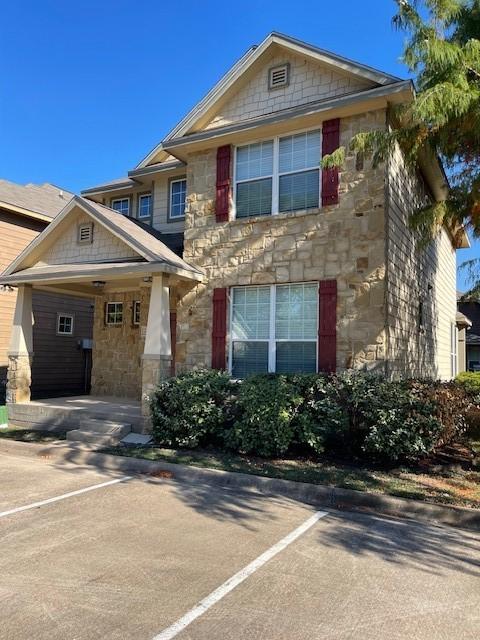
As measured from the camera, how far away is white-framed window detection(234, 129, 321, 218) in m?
10.1

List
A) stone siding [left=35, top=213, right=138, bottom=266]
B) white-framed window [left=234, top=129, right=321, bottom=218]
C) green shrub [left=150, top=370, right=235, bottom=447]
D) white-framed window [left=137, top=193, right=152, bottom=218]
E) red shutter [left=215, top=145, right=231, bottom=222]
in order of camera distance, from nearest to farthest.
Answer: green shrub [left=150, top=370, right=235, bottom=447]
white-framed window [left=234, top=129, right=321, bottom=218]
red shutter [left=215, top=145, right=231, bottom=222]
stone siding [left=35, top=213, right=138, bottom=266]
white-framed window [left=137, top=193, right=152, bottom=218]

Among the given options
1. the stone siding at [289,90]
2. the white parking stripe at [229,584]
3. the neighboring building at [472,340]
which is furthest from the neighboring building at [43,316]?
the neighboring building at [472,340]

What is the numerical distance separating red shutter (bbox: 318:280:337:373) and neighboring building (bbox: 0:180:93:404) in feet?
30.9

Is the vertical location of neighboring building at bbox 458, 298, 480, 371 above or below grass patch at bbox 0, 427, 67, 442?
above

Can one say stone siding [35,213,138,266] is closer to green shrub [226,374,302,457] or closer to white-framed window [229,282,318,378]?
white-framed window [229,282,318,378]

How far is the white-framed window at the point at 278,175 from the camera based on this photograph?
10.1m

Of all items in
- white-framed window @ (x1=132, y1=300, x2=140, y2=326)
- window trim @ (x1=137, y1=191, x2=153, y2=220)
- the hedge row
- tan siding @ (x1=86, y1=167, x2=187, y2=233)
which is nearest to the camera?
the hedge row

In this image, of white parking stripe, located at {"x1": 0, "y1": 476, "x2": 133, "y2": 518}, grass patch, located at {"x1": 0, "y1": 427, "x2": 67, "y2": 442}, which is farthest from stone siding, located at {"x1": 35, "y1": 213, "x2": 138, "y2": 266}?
white parking stripe, located at {"x1": 0, "y1": 476, "x2": 133, "y2": 518}

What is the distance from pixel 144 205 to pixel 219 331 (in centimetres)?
538

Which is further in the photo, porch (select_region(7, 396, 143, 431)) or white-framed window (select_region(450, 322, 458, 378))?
white-framed window (select_region(450, 322, 458, 378))

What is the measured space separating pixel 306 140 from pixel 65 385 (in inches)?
495

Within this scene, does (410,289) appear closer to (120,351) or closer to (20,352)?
(120,351)

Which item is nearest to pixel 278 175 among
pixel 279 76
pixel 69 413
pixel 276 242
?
pixel 276 242

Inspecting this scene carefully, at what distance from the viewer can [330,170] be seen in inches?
384
